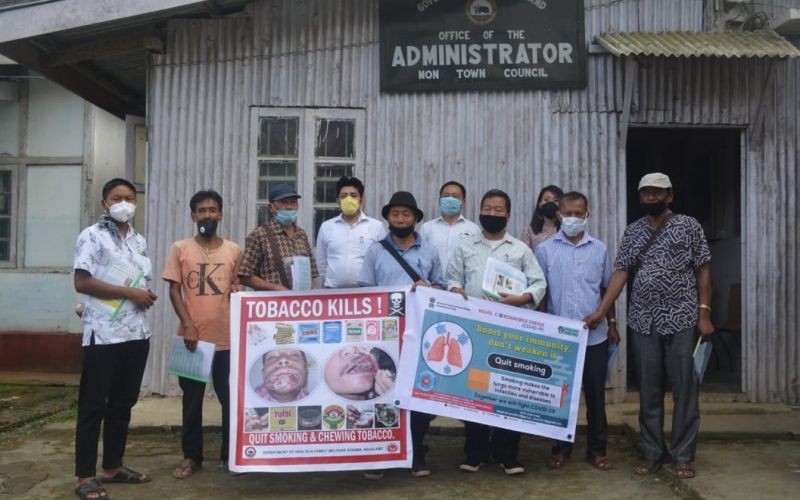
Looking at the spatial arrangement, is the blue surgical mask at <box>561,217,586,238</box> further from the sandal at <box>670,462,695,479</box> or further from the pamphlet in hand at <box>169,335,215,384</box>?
the pamphlet in hand at <box>169,335,215,384</box>

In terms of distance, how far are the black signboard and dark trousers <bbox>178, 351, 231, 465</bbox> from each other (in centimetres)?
312

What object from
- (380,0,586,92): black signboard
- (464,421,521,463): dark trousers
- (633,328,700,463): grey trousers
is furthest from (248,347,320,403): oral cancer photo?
(380,0,586,92): black signboard

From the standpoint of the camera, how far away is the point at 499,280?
5.09 metres

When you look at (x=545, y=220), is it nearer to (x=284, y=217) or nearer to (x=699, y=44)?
(x=699, y=44)

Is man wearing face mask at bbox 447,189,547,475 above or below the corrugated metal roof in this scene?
below

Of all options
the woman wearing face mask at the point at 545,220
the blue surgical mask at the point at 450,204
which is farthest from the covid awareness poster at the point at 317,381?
the woman wearing face mask at the point at 545,220

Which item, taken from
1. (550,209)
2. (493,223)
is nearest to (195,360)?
(493,223)

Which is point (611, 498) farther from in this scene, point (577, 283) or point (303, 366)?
point (303, 366)

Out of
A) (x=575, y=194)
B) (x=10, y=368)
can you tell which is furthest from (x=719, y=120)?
(x=10, y=368)

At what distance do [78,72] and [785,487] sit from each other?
7051mm

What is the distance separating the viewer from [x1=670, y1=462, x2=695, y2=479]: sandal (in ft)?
16.5

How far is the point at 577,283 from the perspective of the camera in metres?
5.29

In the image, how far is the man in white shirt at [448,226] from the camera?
6203 millimetres

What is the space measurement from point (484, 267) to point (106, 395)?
2.42 metres
